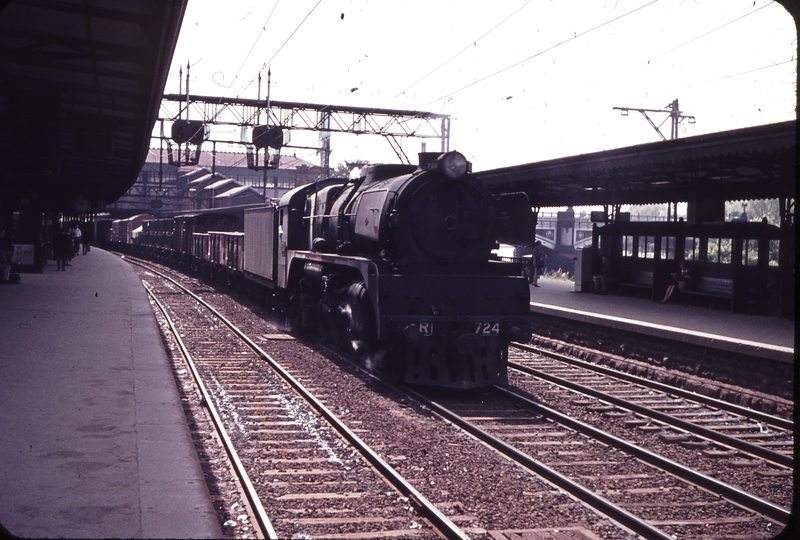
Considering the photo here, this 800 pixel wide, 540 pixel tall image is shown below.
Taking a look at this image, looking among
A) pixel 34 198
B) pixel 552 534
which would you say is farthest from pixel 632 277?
pixel 34 198

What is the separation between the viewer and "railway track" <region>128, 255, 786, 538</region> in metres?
4.98

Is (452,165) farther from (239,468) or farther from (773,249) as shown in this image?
(773,249)

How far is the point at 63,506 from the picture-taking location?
459cm

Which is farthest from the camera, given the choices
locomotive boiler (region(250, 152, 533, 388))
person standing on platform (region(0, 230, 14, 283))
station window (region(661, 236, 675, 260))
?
person standing on platform (region(0, 230, 14, 283))

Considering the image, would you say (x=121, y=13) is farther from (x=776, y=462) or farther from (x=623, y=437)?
(x=776, y=462)

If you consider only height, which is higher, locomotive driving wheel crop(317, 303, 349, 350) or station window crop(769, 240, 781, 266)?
station window crop(769, 240, 781, 266)

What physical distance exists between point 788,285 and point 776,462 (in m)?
8.59

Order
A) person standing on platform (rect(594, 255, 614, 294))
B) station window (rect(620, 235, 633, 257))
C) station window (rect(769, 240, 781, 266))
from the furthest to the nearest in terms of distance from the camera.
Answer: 1. person standing on platform (rect(594, 255, 614, 294))
2. station window (rect(620, 235, 633, 257))
3. station window (rect(769, 240, 781, 266))

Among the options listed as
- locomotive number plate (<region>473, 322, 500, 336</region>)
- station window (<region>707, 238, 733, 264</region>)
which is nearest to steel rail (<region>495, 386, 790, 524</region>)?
locomotive number plate (<region>473, 322, 500, 336</region>)

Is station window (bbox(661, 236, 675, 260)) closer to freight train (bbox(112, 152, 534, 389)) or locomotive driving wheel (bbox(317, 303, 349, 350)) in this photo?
freight train (bbox(112, 152, 534, 389))

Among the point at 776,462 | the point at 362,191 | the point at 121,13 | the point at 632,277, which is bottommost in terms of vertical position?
the point at 776,462

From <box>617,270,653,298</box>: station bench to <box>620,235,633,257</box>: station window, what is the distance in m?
0.65

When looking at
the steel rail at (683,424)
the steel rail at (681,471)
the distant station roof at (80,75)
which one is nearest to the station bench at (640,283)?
the steel rail at (683,424)

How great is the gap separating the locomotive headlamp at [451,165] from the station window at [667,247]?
1007 centimetres
